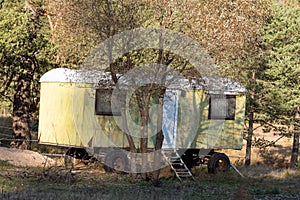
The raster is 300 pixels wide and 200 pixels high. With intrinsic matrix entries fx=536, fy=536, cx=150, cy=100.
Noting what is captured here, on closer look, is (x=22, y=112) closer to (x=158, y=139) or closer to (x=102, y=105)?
(x=102, y=105)

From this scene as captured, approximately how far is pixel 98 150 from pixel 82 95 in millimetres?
1802

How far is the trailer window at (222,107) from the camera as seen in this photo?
60.3 feet

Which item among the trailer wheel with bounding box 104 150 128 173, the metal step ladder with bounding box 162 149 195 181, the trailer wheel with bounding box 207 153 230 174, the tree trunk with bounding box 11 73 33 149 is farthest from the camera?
the tree trunk with bounding box 11 73 33 149

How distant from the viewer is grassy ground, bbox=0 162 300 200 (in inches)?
445

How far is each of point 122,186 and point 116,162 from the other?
2.90 metres

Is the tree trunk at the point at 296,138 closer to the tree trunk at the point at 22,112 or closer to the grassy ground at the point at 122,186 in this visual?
the grassy ground at the point at 122,186

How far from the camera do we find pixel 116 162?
640 inches

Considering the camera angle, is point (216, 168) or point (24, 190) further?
point (216, 168)

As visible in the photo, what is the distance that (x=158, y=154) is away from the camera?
569 inches

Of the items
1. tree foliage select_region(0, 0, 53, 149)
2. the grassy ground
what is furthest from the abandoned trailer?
tree foliage select_region(0, 0, 53, 149)

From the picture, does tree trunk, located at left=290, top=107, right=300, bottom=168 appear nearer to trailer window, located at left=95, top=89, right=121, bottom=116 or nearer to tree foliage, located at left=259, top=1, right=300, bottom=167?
tree foliage, located at left=259, top=1, right=300, bottom=167

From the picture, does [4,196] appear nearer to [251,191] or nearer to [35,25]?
[251,191]

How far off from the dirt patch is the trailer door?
3.80m

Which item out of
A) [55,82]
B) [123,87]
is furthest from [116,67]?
[55,82]
